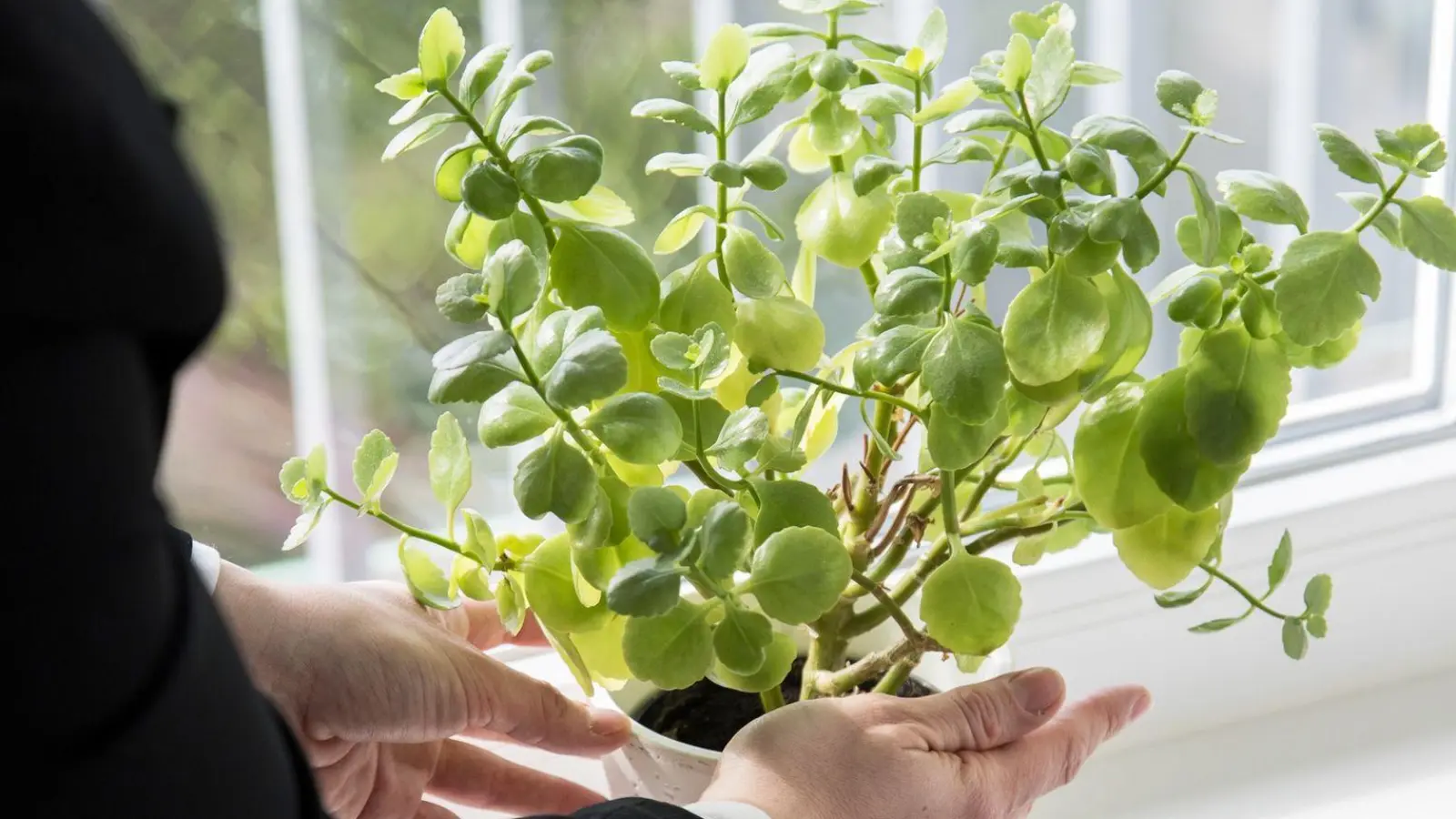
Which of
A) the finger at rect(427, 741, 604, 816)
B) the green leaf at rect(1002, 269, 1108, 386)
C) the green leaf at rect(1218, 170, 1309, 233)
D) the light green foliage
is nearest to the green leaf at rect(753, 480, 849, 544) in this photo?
the light green foliage

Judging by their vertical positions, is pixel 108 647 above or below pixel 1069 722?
above

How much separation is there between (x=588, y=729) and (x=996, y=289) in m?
0.60

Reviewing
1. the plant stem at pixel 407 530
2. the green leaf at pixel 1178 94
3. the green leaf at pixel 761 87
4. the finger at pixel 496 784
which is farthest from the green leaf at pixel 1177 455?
the finger at pixel 496 784

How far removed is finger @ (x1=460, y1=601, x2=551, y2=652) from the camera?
0.83 metres

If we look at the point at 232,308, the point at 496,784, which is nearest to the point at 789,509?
the point at 496,784

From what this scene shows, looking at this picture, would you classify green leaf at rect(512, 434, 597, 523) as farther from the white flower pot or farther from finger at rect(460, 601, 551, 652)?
finger at rect(460, 601, 551, 652)

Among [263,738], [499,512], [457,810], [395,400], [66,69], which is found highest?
[66,69]

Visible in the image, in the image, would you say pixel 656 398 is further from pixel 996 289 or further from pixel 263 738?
pixel 996 289

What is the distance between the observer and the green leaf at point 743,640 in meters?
0.57

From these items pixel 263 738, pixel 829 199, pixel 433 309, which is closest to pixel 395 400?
pixel 433 309

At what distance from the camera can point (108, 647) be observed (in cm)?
36

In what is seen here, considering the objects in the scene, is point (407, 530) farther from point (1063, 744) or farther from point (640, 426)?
point (1063, 744)

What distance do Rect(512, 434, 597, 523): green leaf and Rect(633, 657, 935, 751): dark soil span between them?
0.25 meters

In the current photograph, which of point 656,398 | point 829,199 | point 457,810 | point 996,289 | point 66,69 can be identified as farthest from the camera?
point 996,289
